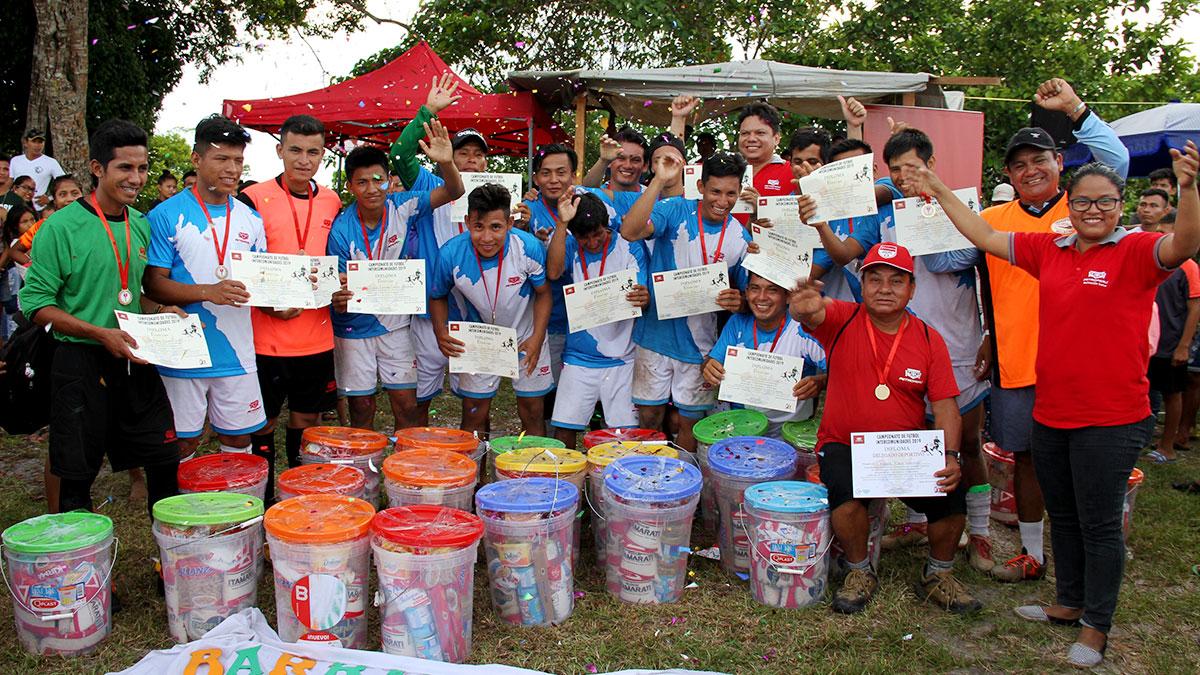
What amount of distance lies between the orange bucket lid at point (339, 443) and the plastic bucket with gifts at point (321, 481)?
0.63 ft

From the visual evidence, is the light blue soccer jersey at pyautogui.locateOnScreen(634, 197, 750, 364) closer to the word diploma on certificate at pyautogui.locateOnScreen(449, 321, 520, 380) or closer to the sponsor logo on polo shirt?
the word diploma on certificate at pyautogui.locateOnScreen(449, 321, 520, 380)

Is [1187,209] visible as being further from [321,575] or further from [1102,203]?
[321,575]

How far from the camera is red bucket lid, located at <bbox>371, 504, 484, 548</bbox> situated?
10.9 ft

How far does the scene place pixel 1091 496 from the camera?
349 centimetres

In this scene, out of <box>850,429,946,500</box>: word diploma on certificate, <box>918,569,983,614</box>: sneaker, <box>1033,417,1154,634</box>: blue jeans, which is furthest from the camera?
<box>918,569,983,614</box>: sneaker

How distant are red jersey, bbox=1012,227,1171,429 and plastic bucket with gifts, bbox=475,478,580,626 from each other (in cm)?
222

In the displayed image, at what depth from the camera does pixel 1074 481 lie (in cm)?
356

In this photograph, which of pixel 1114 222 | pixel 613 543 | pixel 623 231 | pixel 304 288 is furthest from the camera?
pixel 623 231

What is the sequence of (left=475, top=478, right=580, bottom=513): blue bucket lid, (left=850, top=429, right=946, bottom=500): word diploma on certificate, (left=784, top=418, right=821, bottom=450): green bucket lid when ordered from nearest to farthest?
1. (left=475, top=478, right=580, bottom=513): blue bucket lid
2. (left=850, top=429, right=946, bottom=500): word diploma on certificate
3. (left=784, top=418, right=821, bottom=450): green bucket lid

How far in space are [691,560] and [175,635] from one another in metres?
2.54

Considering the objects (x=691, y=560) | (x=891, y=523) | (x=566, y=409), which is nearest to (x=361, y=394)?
(x=566, y=409)

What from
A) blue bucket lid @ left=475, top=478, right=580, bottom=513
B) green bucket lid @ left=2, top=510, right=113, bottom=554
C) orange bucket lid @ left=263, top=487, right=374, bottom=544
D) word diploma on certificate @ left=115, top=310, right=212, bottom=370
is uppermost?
word diploma on certificate @ left=115, top=310, right=212, bottom=370

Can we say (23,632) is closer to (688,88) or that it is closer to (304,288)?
(304,288)


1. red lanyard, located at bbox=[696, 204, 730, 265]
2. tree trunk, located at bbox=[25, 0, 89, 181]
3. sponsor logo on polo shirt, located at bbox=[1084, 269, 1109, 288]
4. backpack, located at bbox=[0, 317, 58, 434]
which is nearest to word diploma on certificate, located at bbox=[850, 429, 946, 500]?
sponsor logo on polo shirt, located at bbox=[1084, 269, 1109, 288]
